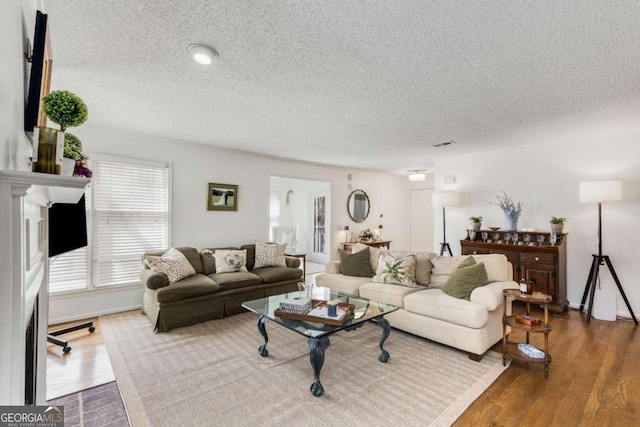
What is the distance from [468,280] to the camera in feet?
9.48

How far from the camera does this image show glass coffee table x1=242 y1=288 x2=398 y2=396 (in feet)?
7.06

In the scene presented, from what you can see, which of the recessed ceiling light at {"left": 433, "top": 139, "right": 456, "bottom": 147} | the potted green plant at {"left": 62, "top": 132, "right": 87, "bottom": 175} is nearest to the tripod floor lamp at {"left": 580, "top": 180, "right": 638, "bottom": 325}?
the recessed ceiling light at {"left": 433, "top": 139, "right": 456, "bottom": 147}

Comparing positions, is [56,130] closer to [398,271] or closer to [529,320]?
[398,271]

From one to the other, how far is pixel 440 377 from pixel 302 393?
1.11 m

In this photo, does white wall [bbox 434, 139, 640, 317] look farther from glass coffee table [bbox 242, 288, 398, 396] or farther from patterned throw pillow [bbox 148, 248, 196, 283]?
patterned throw pillow [bbox 148, 248, 196, 283]

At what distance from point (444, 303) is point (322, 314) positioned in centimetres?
123

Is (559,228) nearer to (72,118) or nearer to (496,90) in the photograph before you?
(496,90)

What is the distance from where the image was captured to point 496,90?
2609 mm

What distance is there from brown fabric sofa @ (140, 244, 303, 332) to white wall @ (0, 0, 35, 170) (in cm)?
232

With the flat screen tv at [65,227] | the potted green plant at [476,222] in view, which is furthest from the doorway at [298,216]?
the flat screen tv at [65,227]

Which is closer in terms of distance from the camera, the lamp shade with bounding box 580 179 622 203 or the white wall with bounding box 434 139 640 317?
the lamp shade with bounding box 580 179 622 203

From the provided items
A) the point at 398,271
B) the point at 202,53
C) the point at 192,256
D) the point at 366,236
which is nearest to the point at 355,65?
the point at 202,53

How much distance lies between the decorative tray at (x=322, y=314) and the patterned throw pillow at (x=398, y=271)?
0.97 metres

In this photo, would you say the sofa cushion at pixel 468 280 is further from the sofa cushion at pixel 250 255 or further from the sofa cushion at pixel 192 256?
the sofa cushion at pixel 192 256
